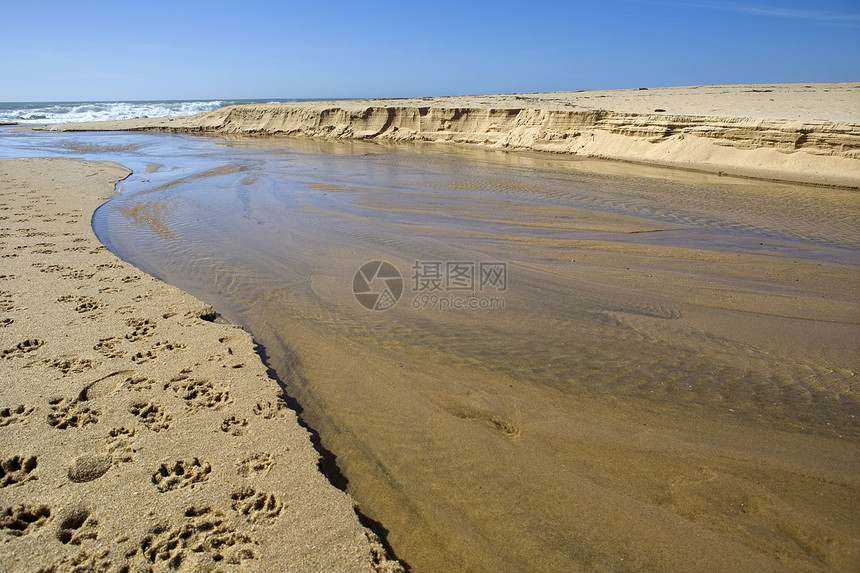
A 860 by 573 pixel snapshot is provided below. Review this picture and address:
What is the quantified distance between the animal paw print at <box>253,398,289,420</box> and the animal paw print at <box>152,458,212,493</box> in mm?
484

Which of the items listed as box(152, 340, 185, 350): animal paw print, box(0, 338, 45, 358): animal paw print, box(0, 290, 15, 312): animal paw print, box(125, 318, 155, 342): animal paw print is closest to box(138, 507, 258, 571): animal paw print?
box(152, 340, 185, 350): animal paw print

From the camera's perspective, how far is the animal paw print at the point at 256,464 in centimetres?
236

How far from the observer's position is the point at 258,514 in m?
2.12

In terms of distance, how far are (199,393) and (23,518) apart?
106 cm

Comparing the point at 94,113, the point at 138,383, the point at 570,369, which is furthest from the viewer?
the point at 94,113

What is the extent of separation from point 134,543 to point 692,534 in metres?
2.46

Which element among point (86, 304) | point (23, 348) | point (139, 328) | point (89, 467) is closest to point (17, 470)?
point (89, 467)

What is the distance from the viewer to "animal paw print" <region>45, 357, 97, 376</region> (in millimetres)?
3115

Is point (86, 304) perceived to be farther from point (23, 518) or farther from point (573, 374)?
point (573, 374)

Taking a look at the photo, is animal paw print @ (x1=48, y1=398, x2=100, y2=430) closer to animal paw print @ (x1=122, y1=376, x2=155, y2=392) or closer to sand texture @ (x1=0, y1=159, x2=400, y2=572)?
sand texture @ (x1=0, y1=159, x2=400, y2=572)

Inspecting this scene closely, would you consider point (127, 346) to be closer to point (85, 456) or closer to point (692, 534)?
point (85, 456)

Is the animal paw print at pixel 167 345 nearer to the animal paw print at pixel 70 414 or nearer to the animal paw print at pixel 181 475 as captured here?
the animal paw print at pixel 70 414

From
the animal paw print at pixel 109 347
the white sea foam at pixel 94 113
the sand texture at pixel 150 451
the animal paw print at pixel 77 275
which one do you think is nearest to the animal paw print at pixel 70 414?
the sand texture at pixel 150 451

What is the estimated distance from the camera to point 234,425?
272 centimetres
